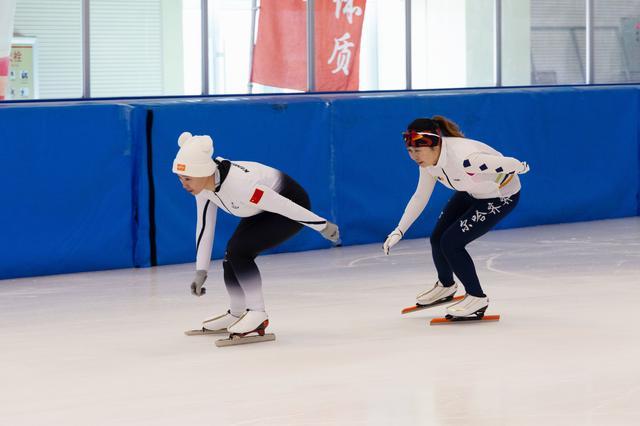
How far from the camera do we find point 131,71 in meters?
10.0

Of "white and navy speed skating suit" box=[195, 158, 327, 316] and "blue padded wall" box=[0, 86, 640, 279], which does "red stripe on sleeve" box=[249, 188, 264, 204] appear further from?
"blue padded wall" box=[0, 86, 640, 279]

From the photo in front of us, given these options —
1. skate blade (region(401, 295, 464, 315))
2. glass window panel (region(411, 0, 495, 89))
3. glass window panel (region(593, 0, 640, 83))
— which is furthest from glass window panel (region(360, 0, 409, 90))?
skate blade (region(401, 295, 464, 315))

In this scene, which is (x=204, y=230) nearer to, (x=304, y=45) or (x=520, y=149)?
(x=304, y=45)

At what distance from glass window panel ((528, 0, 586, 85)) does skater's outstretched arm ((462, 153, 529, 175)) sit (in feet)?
25.6

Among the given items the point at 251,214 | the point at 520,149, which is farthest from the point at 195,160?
the point at 520,149

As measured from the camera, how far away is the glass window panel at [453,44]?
12492 mm

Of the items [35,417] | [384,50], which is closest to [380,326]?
[35,417]

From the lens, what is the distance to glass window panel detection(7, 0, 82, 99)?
9430 millimetres

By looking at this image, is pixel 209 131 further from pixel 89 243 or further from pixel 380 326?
pixel 380 326

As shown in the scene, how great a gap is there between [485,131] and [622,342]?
16.7ft

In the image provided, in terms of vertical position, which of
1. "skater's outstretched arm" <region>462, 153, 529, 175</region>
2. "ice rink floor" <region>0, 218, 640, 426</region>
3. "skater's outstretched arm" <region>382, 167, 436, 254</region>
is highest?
"skater's outstretched arm" <region>462, 153, 529, 175</region>

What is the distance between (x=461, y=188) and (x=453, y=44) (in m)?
7.37

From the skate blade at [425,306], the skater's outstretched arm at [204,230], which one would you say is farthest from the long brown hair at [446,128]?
the skater's outstretched arm at [204,230]

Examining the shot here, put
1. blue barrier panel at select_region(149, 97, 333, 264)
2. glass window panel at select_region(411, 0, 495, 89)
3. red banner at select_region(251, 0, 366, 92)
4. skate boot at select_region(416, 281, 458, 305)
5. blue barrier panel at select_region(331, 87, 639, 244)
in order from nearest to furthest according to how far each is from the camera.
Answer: skate boot at select_region(416, 281, 458, 305) < blue barrier panel at select_region(149, 97, 333, 264) < blue barrier panel at select_region(331, 87, 639, 244) < red banner at select_region(251, 0, 366, 92) < glass window panel at select_region(411, 0, 495, 89)
